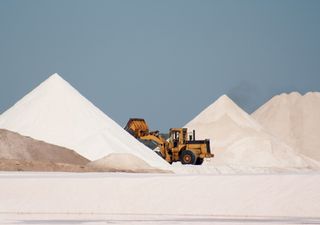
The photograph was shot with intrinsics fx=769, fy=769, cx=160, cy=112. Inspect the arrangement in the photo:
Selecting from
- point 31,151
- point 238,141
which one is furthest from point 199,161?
point 238,141

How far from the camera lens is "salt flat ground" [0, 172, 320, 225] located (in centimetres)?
1664

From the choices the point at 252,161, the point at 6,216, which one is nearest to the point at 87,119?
the point at 252,161

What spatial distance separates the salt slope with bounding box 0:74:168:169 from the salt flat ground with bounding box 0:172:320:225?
45.5ft

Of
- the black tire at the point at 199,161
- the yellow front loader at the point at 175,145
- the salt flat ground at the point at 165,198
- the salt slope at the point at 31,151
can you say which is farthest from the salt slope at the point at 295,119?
the salt flat ground at the point at 165,198

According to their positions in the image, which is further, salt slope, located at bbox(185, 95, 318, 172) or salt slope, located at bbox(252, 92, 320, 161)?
salt slope, located at bbox(252, 92, 320, 161)

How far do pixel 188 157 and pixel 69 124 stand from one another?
21.7ft

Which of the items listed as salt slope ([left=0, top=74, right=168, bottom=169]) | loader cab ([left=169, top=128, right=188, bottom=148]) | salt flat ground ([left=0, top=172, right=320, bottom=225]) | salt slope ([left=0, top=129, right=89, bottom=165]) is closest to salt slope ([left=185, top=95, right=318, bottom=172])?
loader cab ([left=169, top=128, right=188, bottom=148])

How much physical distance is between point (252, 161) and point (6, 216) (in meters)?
34.7

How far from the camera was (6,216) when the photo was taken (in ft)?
51.0

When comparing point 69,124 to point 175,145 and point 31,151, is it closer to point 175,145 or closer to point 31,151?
point 31,151

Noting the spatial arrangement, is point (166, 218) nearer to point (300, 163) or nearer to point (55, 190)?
point (55, 190)

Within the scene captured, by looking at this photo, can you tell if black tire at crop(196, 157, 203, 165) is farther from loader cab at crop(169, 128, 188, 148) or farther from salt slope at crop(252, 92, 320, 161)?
salt slope at crop(252, 92, 320, 161)

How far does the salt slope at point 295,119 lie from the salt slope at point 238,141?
316 inches

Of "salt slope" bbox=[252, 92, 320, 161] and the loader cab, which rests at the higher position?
"salt slope" bbox=[252, 92, 320, 161]
